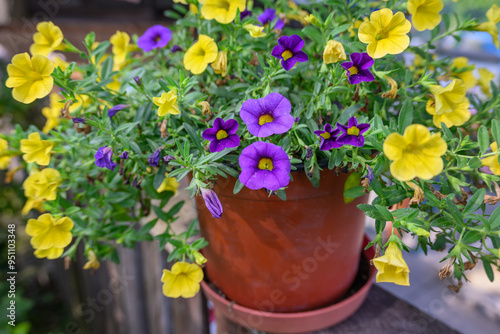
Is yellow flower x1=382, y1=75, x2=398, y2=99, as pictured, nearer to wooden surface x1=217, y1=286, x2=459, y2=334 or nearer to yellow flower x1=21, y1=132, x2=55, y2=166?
wooden surface x1=217, y1=286, x2=459, y2=334

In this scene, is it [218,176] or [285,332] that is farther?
[285,332]

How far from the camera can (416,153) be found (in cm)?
45

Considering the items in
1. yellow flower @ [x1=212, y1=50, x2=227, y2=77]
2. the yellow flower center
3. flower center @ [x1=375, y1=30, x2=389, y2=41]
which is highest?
flower center @ [x1=375, y1=30, x2=389, y2=41]

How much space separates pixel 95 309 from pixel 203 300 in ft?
4.23

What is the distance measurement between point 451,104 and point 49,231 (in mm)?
727

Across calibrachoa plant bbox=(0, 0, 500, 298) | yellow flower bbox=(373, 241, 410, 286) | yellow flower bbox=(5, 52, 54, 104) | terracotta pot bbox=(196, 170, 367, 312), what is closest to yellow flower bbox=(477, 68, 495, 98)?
calibrachoa plant bbox=(0, 0, 500, 298)

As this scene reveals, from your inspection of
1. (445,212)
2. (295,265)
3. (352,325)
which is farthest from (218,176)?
(352,325)

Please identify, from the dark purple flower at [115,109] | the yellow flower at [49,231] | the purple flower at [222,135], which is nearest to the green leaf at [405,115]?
the purple flower at [222,135]

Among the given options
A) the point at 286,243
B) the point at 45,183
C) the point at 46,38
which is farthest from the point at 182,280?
the point at 46,38

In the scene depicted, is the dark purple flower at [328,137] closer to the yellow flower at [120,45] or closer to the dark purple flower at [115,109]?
the dark purple flower at [115,109]

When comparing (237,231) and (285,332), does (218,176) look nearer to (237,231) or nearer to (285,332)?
(237,231)

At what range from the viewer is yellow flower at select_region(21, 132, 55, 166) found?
683 millimetres

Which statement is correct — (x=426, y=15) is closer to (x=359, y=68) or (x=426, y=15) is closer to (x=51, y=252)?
(x=359, y=68)

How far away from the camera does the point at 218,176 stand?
0.63 m
